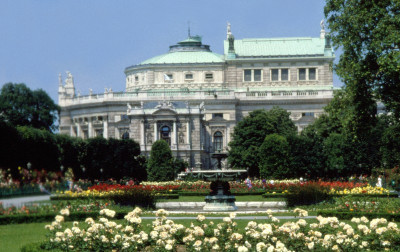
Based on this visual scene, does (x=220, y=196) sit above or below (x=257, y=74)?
below

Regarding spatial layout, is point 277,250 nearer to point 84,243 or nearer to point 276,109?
point 84,243

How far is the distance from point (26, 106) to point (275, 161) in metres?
48.0

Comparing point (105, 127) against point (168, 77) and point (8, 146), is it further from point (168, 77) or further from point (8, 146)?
point (8, 146)

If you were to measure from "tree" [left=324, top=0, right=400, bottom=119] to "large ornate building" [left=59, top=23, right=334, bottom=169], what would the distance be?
5559cm

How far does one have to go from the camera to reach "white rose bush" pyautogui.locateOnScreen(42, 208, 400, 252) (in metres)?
18.3

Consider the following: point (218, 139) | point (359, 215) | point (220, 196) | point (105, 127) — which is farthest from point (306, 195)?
point (105, 127)

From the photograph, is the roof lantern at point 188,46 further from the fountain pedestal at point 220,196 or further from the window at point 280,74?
the fountain pedestal at point 220,196

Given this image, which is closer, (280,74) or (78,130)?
(280,74)

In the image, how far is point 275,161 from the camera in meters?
68.1

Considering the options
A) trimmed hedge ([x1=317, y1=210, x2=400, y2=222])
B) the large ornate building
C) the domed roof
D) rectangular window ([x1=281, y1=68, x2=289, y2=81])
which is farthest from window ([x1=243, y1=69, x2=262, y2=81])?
trimmed hedge ([x1=317, y1=210, x2=400, y2=222])

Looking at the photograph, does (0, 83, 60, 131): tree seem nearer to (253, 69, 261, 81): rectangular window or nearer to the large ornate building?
the large ornate building

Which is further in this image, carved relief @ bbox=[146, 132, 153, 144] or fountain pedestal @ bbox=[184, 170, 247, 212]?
carved relief @ bbox=[146, 132, 153, 144]

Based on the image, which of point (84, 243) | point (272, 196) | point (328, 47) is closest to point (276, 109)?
point (328, 47)

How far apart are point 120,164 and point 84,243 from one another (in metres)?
62.6
